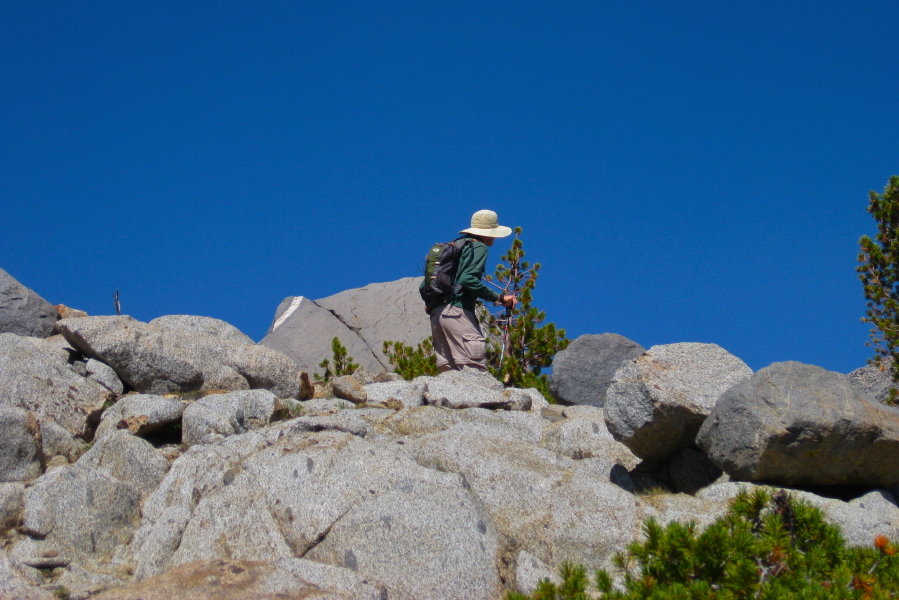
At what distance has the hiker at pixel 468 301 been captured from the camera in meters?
13.1

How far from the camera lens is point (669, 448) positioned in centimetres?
860

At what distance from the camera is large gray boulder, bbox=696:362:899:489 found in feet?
24.5

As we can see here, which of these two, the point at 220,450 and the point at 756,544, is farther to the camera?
the point at 220,450

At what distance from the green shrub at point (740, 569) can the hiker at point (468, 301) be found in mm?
7940

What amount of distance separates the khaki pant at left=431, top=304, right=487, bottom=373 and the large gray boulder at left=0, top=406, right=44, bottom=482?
6.06m

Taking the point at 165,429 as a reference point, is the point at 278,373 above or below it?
above

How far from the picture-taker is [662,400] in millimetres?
8016

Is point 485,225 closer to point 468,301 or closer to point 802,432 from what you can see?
point 468,301

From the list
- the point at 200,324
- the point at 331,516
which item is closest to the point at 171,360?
the point at 200,324

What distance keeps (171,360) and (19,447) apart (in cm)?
341

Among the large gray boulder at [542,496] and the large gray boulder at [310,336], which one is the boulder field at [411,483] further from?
the large gray boulder at [310,336]

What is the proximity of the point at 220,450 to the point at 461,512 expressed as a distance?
2.76m

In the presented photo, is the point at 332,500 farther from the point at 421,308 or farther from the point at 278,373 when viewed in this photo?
the point at 421,308

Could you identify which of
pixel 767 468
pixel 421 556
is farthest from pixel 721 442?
pixel 421 556
